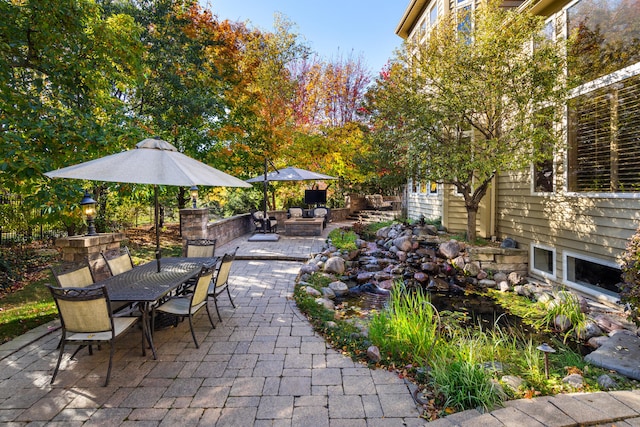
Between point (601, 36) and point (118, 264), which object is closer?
point (118, 264)

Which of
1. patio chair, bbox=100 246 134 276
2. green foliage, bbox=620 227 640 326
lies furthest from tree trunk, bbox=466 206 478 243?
patio chair, bbox=100 246 134 276

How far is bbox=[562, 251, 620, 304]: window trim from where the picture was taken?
17.0ft

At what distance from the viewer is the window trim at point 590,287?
5.19 m

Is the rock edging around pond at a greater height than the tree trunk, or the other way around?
the tree trunk

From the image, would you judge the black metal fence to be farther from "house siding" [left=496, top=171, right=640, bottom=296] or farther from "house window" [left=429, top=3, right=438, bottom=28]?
"house window" [left=429, top=3, right=438, bottom=28]

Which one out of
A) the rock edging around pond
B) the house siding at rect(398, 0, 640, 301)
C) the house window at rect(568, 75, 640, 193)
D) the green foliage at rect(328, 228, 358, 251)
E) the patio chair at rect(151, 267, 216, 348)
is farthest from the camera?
the green foliage at rect(328, 228, 358, 251)

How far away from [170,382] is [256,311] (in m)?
1.81

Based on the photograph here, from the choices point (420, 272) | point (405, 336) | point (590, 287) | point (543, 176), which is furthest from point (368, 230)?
point (405, 336)

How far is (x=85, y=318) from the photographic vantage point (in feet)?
9.35

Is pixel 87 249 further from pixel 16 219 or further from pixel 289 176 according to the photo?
pixel 289 176

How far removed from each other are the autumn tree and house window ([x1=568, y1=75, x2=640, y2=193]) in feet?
1.32

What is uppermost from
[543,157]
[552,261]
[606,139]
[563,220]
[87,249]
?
[606,139]

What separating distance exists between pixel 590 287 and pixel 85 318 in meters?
7.24

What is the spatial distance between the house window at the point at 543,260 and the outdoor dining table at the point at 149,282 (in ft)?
20.8
